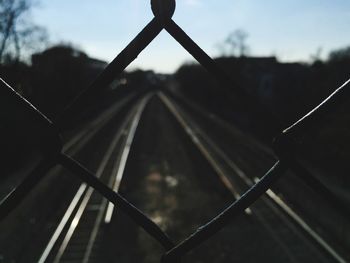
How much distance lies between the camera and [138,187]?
1644 cm

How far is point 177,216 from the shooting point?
13.3 meters

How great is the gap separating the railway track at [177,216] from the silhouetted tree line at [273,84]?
299cm

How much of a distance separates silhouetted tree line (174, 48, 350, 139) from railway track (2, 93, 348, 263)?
2.99 m

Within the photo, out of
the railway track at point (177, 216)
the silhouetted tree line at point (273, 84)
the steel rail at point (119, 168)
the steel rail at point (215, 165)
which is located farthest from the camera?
the silhouetted tree line at point (273, 84)

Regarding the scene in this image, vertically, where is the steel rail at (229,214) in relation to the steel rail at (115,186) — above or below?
above

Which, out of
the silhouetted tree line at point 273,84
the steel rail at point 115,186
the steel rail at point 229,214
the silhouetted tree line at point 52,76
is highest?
the silhouetted tree line at point 52,76

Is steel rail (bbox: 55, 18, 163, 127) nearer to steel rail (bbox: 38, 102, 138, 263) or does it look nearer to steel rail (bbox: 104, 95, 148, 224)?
steel rail (bbox: 38, 102, 138, 263)

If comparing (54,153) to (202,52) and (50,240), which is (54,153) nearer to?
(202,52)

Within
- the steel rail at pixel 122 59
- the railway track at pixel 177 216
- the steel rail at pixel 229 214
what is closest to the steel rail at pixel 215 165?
the railway track at pixel 177 216

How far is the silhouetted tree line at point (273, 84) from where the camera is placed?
26.6 m

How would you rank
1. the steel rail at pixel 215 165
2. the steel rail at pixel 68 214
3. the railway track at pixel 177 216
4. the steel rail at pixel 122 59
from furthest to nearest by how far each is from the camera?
the steel rail at pixel 215 165, the railway track at pixel 177 216, the steel rail at pixel 68 214, the steel rail at pixel 122 59

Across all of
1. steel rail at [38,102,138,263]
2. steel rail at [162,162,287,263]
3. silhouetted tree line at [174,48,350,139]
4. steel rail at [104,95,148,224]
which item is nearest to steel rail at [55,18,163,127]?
silhouetted tree line at [174,48,350,139]

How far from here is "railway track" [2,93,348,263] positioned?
35.2 feet

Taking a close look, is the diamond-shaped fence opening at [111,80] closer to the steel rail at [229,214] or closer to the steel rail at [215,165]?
the steel rail at [229,214]
